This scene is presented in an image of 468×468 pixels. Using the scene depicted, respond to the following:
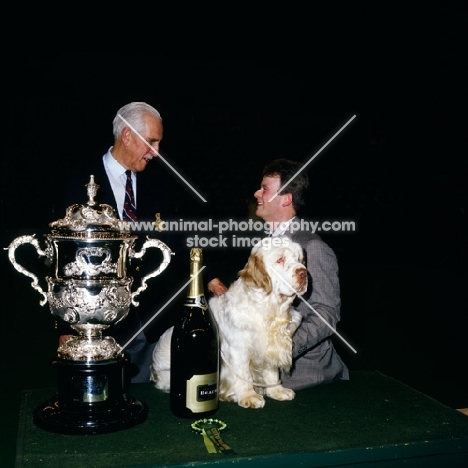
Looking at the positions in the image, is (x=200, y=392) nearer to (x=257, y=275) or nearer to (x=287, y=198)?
(x=257, y=275)

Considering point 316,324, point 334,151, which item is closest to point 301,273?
point 316,324

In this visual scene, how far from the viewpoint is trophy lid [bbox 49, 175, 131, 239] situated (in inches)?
57.1

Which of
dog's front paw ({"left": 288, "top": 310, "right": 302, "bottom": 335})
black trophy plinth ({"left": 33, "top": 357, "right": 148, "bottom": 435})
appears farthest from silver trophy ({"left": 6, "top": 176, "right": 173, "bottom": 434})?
dog's front paw ({"left": 288, "top": 310, "right": 302, "bottom": 335})

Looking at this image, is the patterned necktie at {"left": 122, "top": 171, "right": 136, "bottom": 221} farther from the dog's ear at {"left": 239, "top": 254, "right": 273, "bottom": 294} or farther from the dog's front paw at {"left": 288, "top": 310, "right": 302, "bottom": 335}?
the dog's front paw at {"left": 288, "top": 310, "right": 302, "bottom": 335}

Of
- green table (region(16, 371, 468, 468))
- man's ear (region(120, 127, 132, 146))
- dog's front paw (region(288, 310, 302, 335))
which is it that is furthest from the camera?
man's ear (region(120, 127, 132, 146))

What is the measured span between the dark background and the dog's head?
3.41 m

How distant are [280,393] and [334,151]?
431 inches

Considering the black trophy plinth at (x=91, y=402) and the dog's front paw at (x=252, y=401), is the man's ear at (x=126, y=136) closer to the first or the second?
the black trophy plinth at (x=91, y=402)

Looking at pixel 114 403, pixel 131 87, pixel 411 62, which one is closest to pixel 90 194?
pixel 114 403

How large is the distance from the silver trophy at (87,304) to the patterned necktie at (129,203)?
1025mm

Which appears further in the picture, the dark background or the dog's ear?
the dark background

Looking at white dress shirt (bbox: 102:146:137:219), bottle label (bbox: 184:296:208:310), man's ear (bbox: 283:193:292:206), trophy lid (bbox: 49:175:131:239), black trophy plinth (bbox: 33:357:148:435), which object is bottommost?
black trophy plinth (bbox: 33:357:148:435)

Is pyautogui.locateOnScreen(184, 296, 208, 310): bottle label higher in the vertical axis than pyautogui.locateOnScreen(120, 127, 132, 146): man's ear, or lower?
lower

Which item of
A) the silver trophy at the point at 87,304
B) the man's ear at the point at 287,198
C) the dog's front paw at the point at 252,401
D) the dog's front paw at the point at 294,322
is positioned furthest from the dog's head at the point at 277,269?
the man's ear at the point at 287,198
